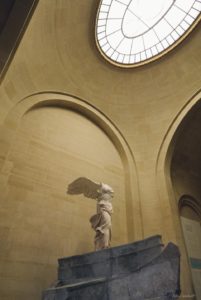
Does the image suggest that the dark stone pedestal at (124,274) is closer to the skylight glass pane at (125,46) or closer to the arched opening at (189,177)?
the arched opening at (189,177)

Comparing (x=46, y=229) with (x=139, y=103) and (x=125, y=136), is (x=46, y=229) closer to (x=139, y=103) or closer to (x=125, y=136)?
(x=125, y=136)

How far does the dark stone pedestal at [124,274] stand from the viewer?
255 centimetres

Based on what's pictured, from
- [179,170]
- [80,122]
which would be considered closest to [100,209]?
[80,122]

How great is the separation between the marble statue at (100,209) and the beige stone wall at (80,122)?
1.37 metres

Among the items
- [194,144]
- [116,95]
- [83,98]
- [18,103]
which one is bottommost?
[18,103]

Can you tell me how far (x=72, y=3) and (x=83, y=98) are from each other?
2.97 meters

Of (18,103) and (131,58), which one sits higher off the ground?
(131,58)

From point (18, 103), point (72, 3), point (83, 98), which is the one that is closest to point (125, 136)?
point (83, 98)

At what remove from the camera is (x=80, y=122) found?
26.7 ft

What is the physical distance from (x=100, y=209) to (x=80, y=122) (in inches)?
169

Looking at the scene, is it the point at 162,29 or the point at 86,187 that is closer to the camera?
the point at 86,187

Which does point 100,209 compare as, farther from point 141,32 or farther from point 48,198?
point 141,32

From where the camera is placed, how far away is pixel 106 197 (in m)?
4.65

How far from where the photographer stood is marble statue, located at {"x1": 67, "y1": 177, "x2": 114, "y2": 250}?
4293mm
